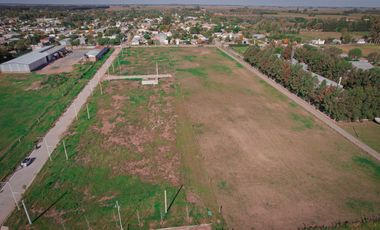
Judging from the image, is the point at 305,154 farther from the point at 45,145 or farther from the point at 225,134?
the point at 45,145

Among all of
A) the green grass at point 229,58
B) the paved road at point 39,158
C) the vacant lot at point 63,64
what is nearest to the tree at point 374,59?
the green grass at point 229,58

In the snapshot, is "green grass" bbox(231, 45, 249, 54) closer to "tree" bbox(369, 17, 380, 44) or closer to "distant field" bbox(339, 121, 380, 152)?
"distant field" bbox(339, 121, 380, 152)

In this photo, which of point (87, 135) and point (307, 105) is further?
point (307, 105)

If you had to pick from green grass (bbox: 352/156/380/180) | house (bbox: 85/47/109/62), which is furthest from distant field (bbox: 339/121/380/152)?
house (bbox: 85/47/109/62)

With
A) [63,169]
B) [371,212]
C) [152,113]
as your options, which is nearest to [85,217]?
[63,169]

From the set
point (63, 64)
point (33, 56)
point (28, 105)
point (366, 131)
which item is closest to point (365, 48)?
point (366, 131)

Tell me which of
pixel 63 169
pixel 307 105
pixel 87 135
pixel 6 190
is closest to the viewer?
pixel 6 190
